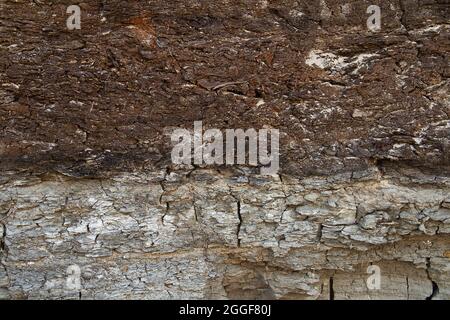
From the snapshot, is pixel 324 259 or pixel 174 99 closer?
pixel 174 99

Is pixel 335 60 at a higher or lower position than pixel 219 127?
higher

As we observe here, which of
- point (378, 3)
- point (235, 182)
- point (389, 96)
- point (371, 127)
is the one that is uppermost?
point (378, 3)

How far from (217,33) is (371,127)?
92 centimetres

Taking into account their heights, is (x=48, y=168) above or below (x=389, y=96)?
below

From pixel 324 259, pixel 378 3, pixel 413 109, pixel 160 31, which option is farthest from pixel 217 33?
pixel 324 259

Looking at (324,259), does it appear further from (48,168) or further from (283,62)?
(48,168)

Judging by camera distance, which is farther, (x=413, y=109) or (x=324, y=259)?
(x=324, y=259)

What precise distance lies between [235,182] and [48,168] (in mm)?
966

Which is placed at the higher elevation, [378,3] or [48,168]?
[378,3]

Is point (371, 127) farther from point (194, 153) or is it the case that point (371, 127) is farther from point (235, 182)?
point (194, 153)

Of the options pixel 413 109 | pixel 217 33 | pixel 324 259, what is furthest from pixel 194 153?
pixel 413 109

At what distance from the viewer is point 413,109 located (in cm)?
241

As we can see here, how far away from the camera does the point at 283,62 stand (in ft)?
7.79

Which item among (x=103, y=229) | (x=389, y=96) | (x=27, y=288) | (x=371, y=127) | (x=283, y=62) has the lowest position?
(x=27, y=288)
